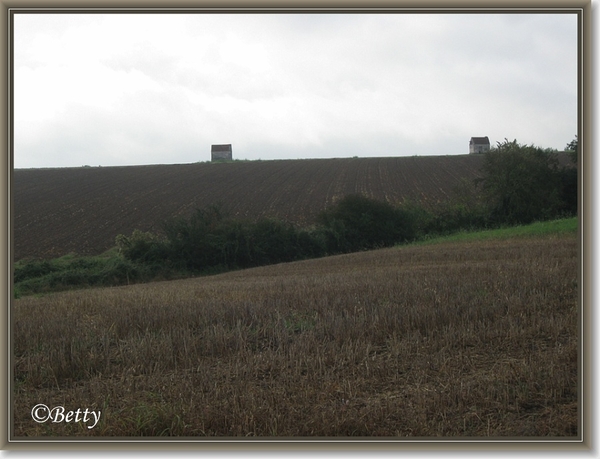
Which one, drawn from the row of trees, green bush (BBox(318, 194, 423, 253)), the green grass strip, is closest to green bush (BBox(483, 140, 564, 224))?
the row of trees

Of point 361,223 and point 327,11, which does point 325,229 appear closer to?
point 361,223

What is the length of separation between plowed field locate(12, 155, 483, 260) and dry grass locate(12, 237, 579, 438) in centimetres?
2537

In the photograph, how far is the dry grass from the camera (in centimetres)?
482

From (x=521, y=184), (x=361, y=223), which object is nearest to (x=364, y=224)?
(x=361, y=223)

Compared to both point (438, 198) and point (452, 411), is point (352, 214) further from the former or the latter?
point (452, 411)

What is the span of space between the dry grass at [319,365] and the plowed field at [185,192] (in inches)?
999

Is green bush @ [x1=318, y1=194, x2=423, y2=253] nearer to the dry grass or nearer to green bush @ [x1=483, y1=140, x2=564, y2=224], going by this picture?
green bush @ [x1=483, y1=140, x2=564, y2=224]

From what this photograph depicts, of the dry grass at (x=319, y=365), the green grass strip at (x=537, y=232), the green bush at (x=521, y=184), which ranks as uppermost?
the green bush at (x=521, y=184)

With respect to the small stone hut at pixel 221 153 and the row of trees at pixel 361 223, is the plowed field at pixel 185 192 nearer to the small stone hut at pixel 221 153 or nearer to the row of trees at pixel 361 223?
the row of trees at pixel 361 223

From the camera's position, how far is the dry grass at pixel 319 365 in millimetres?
4820

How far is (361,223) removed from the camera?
126 ft

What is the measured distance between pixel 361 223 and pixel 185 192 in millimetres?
25861

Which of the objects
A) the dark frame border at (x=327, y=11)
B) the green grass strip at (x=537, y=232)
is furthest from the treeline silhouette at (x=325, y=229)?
the dark frame border at (x=327, y=11)

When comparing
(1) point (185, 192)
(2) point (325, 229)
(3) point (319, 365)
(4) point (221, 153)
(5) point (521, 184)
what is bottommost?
(3) point (319, 365)
